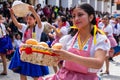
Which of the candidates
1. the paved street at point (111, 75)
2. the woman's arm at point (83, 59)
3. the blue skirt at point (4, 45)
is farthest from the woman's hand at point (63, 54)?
the blue skirt at point (4, 45)

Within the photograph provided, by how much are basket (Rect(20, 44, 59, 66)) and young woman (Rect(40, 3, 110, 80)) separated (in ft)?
0.38

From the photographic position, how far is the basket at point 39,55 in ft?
9.43

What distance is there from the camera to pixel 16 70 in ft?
19.3

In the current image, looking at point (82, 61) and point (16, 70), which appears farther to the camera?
point (16, 70)

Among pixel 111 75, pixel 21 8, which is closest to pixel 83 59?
pixel 21 8

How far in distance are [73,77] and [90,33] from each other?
40 cm

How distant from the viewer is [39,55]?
2930 millimetres

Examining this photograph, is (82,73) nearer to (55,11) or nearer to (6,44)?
(6,44)

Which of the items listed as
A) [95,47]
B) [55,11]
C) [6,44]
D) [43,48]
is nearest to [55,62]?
[43,48]

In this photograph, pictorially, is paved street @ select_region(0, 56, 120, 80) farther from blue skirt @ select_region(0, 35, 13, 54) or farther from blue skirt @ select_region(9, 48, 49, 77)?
blue skirt @ select_region(9, 48, 49, 77)

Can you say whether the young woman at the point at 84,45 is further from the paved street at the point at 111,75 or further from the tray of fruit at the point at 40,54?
the paved street at the point at 111,75

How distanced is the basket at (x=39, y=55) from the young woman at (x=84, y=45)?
0.38ft

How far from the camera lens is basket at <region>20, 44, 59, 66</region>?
9.43 feet

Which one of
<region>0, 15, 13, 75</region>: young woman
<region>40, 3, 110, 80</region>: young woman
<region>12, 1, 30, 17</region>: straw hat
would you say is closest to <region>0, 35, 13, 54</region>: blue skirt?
<region>0, 15, 13, 75</region>: young woman
